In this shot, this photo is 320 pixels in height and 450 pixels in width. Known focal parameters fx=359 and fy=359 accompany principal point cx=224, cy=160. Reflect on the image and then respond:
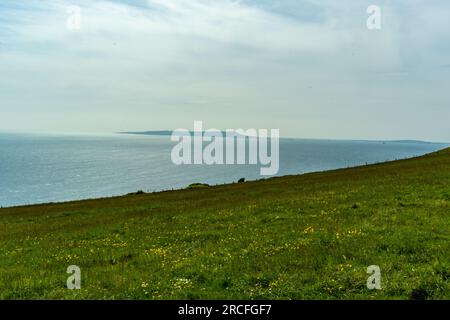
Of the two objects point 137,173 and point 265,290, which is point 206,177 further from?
point 265,290

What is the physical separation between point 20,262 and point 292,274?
12.1 meters

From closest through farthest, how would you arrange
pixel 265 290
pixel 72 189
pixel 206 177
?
1. pixel 265 290
2. pixel 72 189
3. pixel 206 177

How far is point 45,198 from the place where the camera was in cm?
11569

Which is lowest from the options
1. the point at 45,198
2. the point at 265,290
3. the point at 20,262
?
the point at 45,198

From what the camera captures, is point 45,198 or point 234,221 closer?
point 234,221

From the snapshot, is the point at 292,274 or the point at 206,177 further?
the point at 206,177

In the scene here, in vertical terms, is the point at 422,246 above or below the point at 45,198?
above

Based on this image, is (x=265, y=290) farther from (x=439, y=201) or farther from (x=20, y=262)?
(x=439, y=201)

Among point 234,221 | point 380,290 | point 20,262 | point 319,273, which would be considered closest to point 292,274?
point 319,273

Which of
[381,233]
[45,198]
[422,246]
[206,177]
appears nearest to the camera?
[422,246]
